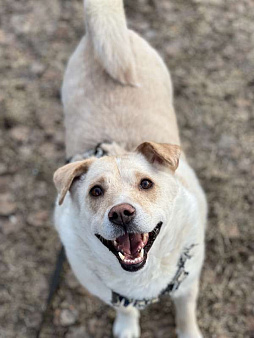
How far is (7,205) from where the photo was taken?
4117mm

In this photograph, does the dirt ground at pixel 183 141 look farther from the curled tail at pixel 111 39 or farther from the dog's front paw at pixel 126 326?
the curled tail at pixel 111 39

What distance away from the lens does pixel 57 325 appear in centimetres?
349

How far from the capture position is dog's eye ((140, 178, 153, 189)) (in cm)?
235

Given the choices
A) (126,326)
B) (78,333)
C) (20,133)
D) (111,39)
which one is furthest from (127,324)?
(20,133)

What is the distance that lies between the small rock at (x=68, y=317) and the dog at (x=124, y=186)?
0.34 m

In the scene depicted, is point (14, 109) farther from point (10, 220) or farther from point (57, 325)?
point (57, 325)

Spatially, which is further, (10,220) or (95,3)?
(10,220)

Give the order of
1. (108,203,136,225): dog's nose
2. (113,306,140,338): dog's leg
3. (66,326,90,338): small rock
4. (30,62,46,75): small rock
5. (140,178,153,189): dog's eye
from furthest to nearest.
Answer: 1. (30,62,46,75): small rock
2. (66,326,90,338): small rock
3. (113,306,140,338): dog's leg
4. (140,178,153,189): dog's eye
5. (108,203,136,225): dog's nose

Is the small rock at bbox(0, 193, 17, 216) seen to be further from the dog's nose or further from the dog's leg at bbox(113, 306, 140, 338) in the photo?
the dog's nose

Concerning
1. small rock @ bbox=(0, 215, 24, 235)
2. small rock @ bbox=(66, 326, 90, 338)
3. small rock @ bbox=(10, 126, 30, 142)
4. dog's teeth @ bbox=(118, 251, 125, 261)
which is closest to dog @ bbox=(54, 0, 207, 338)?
dog's teeth @ bbox=(118, 251, 125, 261)

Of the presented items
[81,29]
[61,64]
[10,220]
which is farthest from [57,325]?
[81,29]

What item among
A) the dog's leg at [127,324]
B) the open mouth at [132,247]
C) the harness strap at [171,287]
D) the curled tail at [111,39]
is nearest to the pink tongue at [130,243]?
the open mouth at [132,247]

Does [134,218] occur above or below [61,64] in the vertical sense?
above

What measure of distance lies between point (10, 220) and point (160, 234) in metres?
2.06
